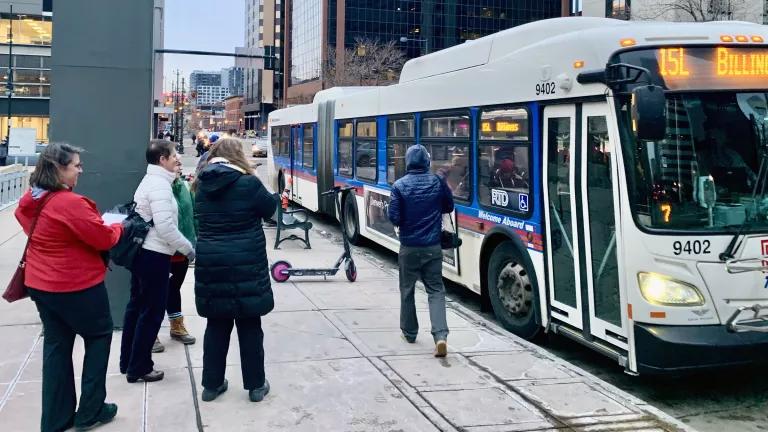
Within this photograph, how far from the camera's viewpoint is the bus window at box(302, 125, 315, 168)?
1706 centimetres

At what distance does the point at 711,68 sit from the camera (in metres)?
5.59

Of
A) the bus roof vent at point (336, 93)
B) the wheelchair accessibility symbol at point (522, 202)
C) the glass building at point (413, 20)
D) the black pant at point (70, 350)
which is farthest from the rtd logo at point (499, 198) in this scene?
the glass building at point (413, 20)

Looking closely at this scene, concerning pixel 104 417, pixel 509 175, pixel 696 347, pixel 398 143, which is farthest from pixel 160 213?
pixel 398 143

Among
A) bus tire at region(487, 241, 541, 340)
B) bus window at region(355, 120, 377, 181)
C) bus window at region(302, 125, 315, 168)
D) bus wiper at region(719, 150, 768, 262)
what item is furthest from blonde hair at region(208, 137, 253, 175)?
bus window at region(302, 125, 315, 168)

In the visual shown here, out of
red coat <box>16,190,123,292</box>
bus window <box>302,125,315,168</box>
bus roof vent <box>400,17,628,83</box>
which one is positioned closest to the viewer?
red coat <box>16,190,123,292</box>

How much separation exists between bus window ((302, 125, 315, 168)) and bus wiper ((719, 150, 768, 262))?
12.2 meters

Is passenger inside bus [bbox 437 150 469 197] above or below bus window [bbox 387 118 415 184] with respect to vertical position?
below

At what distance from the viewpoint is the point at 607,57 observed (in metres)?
5.83

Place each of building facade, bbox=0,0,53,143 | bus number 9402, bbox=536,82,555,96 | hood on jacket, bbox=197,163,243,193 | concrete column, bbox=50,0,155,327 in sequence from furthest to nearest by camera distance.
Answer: building facade, bbox=0,0,53,143
concrete column, bbox=50,0,155,327
bus number 9402, bbox=536,82,555,96
hood on jacket, bbox=197,163,243,193

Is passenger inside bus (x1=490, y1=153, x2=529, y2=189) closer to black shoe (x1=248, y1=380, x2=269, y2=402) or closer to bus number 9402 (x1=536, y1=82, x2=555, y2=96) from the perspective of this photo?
bus number 9402 (x1=536, y1=82, x2=555, y2=96)

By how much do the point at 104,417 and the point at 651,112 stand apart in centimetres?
423

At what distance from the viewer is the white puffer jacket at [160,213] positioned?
5.24m

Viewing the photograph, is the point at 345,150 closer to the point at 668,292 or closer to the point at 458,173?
the point at 458,173

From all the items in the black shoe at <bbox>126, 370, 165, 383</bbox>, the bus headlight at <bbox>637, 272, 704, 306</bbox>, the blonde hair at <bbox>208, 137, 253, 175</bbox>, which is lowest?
the black shoe at <bbox>126, 370, 165, 383</bbox>
